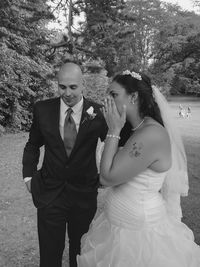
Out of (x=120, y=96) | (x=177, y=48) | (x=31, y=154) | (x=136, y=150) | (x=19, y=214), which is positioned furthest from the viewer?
(x=177, y=48)

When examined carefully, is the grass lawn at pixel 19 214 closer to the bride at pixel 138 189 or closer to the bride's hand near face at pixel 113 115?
the bride at pixel 138 189

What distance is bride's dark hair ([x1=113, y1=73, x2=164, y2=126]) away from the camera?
240cm

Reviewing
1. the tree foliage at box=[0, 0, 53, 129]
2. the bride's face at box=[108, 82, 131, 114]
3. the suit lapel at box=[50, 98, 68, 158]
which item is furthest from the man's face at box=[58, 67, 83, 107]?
the tree foliage at box=[0, 0, 53, 129]

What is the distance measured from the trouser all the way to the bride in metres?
0.36

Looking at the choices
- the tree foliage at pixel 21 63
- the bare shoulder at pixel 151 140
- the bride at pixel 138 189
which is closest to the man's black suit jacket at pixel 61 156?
the bride at pixel 138 189

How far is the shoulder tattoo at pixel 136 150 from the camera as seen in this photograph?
2227mm

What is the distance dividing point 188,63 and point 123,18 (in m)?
31.8

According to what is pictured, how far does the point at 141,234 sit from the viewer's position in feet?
8.18

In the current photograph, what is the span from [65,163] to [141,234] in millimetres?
849

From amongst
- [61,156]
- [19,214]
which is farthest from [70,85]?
[19,214]

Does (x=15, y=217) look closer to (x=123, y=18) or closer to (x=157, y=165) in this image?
(x=157, y=165)

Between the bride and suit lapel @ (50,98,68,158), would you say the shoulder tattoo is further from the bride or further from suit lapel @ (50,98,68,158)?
suit lapel @ (50,98,68,158)

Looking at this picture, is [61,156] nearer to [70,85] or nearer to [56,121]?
[56,121]

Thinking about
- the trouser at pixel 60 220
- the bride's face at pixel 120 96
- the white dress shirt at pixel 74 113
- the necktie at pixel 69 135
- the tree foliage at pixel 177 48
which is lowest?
the trouser at pixel 60 220
